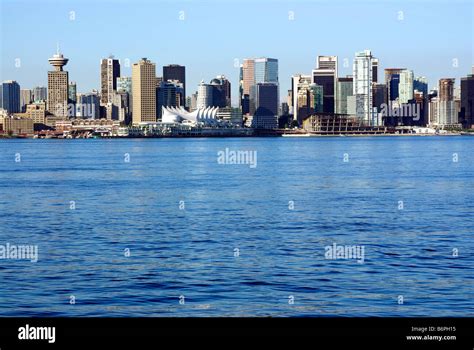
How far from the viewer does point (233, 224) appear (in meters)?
27.2

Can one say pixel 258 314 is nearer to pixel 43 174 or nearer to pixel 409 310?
pixel 409 310

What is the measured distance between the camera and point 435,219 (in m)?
28.2

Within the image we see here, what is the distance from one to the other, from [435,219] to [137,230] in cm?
971

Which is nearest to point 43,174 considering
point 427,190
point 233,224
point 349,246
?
point 427,190

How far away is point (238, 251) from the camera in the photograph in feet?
68.6

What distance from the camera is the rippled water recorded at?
1494 centimetres

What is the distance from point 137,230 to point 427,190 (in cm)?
1946

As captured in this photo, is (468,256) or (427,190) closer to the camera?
(468,256)

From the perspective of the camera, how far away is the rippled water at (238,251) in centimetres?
1494

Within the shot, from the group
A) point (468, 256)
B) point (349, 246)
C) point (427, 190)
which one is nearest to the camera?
point (468, 256)

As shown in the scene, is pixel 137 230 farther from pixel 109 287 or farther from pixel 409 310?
pixel 409 310
